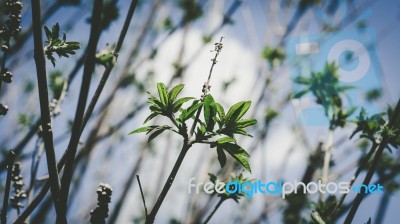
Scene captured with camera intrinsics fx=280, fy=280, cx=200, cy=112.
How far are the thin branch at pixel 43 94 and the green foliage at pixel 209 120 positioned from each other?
1.09 feet

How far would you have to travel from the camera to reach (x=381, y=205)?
454cm

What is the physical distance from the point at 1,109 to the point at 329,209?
76.4 inches

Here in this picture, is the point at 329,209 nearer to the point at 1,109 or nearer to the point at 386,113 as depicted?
the point at 386,113

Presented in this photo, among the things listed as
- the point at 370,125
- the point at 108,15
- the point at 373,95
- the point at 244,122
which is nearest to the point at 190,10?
the point at 108,15

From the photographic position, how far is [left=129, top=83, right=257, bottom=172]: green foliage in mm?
1155

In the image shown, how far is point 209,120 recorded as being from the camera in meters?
1.16

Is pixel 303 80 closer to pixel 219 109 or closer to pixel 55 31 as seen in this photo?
pixel 219 109

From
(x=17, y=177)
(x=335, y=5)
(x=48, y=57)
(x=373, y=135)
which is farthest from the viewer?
(x=335, y=5)

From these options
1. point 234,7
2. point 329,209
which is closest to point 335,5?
point 234,7

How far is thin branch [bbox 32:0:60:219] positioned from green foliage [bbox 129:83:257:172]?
332 mm

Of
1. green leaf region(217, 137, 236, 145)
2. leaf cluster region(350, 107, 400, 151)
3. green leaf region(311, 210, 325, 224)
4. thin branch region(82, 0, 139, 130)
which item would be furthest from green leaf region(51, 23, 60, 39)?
leaf cluster region(350, 107, 400, 151)

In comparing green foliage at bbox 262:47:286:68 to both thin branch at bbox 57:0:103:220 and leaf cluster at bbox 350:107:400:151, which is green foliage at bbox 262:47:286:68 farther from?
thin branch at bbox 57:0:103:220

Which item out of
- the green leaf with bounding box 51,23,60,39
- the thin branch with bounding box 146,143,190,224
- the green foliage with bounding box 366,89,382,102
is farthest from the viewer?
the green foliage with bounding box 366,89,382,102

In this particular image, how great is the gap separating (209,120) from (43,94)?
62 centimetres
